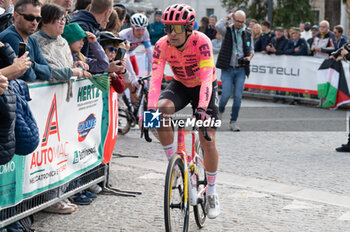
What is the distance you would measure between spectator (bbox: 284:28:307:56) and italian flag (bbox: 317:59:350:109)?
101cm

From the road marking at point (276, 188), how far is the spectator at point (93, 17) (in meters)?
2.04

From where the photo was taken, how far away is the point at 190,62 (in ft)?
18.4

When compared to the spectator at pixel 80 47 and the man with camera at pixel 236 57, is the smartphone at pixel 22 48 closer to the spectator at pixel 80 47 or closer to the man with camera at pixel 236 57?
the spectator at pixel 80 47

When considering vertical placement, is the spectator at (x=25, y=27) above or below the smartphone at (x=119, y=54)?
above

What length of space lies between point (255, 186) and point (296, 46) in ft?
32.9

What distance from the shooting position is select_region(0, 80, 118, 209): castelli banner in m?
5.03

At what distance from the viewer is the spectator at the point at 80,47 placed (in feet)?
20.7

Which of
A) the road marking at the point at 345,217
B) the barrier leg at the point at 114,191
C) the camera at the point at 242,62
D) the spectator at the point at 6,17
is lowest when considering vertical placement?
the road marking at the point at 345,217

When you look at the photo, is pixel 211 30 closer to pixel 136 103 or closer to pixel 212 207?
pixel 136 103

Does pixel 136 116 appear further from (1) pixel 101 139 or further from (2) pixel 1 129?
(2) pixel 1 129

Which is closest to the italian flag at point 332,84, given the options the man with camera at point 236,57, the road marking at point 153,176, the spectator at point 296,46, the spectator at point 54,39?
the spectator at point 296,46

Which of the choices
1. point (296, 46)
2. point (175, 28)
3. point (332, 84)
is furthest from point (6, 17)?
point (296, 46)

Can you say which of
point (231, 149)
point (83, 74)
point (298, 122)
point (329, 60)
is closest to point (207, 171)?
point (83, 74)

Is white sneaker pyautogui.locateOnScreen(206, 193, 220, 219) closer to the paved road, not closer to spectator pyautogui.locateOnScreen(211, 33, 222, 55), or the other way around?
the paved road
